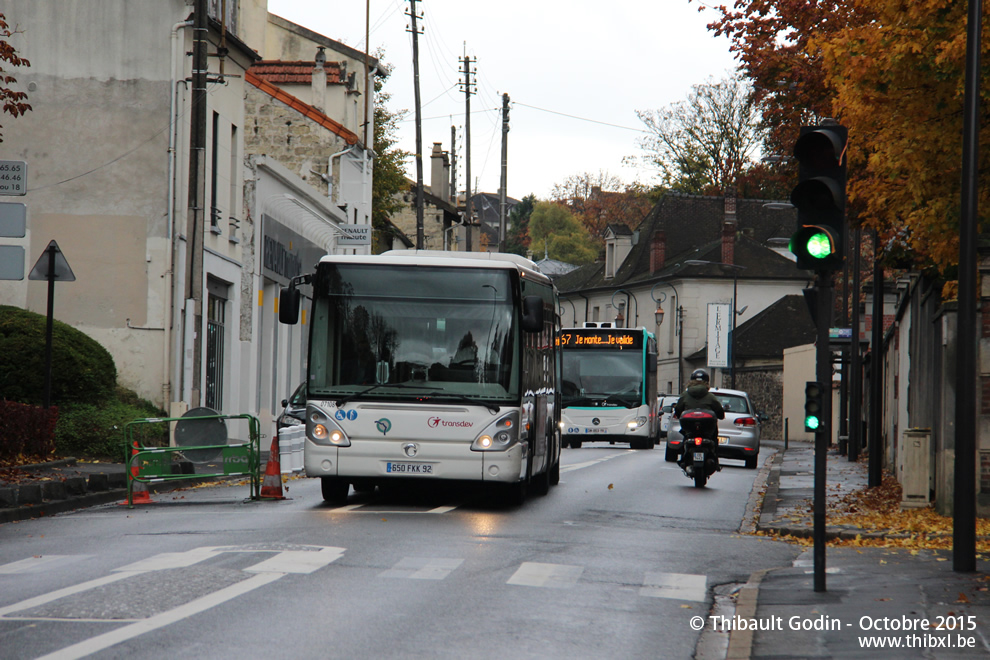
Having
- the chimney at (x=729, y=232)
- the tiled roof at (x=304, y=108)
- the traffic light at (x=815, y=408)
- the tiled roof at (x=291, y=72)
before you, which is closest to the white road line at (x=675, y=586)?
the traffic light at (x=815, y=408)

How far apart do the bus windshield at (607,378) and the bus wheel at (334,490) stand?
2213 cm

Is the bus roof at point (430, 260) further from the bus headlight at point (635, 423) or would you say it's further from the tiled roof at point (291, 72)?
the tiled roof at point (291, 72)

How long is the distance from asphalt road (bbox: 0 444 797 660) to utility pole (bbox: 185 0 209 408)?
709cm

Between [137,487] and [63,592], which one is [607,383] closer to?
[137,487]

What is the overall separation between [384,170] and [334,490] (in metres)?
42.1

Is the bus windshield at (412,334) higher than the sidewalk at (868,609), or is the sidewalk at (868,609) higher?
the bus windshield at (412,334)

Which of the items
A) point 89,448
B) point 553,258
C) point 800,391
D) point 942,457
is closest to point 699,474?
point 942,457

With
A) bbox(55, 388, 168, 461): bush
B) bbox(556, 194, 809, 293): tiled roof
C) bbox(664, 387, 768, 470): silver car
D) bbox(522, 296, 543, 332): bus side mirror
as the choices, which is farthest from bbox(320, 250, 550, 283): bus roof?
bbox(556, 194, 809, 293): tiled roof

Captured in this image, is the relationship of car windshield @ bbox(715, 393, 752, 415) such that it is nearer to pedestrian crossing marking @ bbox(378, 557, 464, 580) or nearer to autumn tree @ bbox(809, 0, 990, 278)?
autumn tree @ bbox(809, 0, 990, 278)

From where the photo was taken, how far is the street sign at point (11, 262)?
1527cm

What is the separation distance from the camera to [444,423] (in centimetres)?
1527

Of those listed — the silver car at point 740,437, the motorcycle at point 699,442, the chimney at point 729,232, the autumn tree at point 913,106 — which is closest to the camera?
the autumn tree at point 913,106

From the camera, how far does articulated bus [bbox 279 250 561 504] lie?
1527cm

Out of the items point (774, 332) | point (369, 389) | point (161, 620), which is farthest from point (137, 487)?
point (774, 332)
